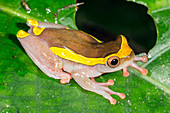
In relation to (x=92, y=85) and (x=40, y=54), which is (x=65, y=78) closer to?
(x=92, y=85)

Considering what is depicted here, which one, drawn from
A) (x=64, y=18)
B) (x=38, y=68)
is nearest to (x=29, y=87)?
(x=38, y=68)

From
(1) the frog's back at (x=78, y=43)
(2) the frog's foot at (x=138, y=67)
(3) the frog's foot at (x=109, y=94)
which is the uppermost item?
(1) the frog's back at (x=78, y=43)

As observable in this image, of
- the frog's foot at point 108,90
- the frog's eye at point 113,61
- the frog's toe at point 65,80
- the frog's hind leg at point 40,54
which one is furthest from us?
the frog's hind leg at point 40,54

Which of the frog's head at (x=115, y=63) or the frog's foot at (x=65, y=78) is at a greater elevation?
the frog's head at (x=115, y=63)

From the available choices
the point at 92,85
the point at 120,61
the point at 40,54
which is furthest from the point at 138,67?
the point at 40,54

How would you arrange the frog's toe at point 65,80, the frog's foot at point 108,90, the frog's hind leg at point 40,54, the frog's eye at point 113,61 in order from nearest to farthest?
the frog's eye at point 113,61, the frog's foot at point 108,90, the frog's toe at point 65,80, the frog's hind leg at point 40,54

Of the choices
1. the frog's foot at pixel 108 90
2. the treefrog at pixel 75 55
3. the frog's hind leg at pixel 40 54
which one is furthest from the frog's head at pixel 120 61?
the frog's hind leg at pixel 40 54

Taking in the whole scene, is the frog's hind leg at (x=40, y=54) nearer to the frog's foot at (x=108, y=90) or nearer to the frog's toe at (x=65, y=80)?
the frog's toe at (x=65, y=80)
